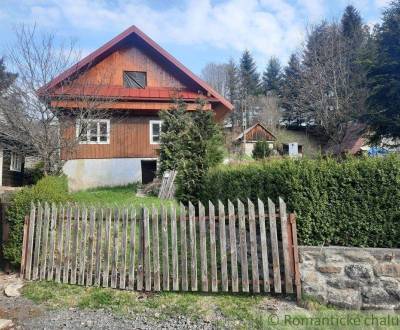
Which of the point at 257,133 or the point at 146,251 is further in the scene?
the point at 257,133

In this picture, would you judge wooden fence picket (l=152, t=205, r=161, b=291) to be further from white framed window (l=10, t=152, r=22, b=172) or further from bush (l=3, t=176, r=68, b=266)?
white framed window (l=10, t=152, r=22, b=172)

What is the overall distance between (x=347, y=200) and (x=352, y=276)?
113 cm

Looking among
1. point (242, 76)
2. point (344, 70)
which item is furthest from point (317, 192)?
point (242, 76)

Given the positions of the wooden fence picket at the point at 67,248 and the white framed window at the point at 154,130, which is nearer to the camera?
the wooden fence picket at the point at 67,248

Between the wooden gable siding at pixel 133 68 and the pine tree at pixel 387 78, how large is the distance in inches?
395

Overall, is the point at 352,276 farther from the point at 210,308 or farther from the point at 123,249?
the point at 123,249

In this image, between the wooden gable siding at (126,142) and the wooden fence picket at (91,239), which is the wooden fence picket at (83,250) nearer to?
the wooden fence picket at (91,239)

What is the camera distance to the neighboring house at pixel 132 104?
1764 centimetres

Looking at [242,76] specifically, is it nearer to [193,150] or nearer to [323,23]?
[323,23]

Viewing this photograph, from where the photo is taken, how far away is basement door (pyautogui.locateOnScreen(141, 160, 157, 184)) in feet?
63.6

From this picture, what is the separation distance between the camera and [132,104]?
57.7 ft

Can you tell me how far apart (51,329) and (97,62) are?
16.0 metres

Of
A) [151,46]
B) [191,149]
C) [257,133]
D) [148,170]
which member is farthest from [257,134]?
[191,149]

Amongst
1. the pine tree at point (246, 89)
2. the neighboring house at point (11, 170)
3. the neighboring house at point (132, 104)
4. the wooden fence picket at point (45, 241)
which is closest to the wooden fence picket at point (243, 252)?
the wooden fence picket at point (45, 241)
